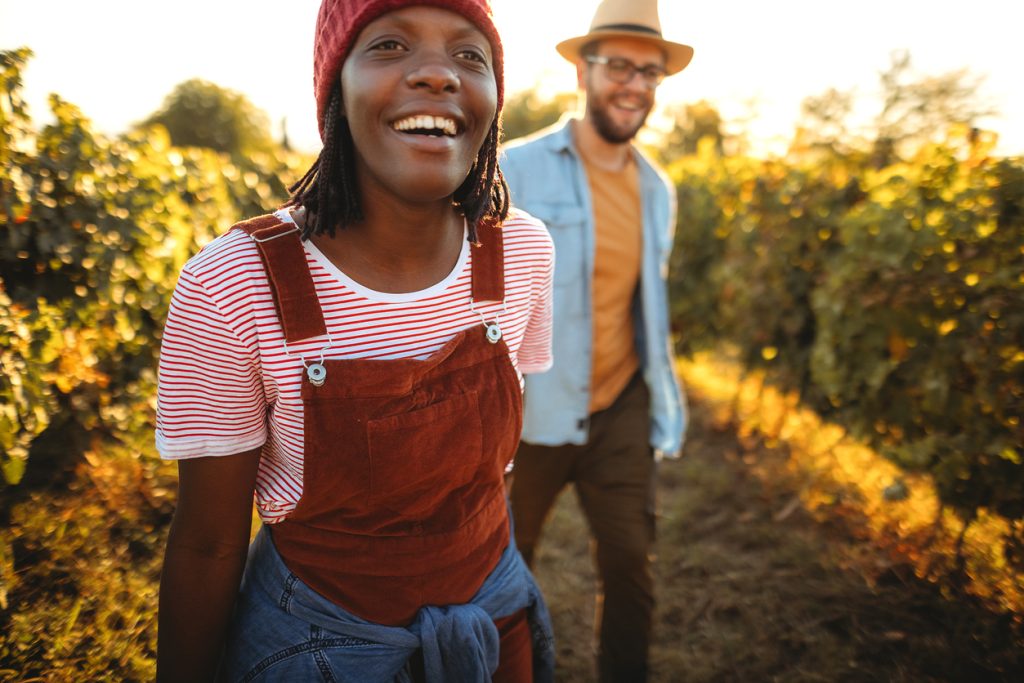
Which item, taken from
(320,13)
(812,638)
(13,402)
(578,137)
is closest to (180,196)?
(13,402)

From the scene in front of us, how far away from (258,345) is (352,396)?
199 mm

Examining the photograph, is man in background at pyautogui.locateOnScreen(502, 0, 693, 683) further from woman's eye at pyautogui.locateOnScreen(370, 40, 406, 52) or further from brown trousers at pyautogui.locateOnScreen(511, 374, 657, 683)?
woman's eye at pyautogui.locateOnScreen(370, 40, 406, 52)

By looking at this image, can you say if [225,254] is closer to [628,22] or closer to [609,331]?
[609,331]

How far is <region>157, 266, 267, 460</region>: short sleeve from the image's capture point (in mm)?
1125

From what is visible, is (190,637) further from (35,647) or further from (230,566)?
(35,647)

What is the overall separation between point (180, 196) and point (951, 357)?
4.72 m

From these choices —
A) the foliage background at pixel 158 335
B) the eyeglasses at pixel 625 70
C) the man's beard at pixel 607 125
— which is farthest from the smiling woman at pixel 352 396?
Answer: the eyeglasses at pixel 625 70

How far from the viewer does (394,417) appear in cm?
127

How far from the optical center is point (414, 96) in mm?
1270

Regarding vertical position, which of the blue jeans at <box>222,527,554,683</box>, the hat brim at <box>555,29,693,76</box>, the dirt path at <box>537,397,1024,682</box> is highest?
the hat brim at <box>555,29,693,76</box>

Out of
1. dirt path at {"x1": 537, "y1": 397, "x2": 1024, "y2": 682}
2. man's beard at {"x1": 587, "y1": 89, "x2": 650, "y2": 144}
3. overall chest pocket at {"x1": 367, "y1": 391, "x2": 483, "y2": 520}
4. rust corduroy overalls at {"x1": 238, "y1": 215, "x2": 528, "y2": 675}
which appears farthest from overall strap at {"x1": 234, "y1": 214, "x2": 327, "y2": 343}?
dirt path at {"x1": 537, "y1": 397, "x2": 1024, "y2": 682}

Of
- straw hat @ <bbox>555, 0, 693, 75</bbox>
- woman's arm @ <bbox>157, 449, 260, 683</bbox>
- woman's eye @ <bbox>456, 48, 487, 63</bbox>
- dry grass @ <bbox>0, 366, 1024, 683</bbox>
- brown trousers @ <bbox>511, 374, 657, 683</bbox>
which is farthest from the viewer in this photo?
straw hat @ <bbox>555, 0, 693, 75</bbox>

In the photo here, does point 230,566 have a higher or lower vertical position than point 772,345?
higher

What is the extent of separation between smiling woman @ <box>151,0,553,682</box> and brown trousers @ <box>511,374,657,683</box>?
1.36 m
